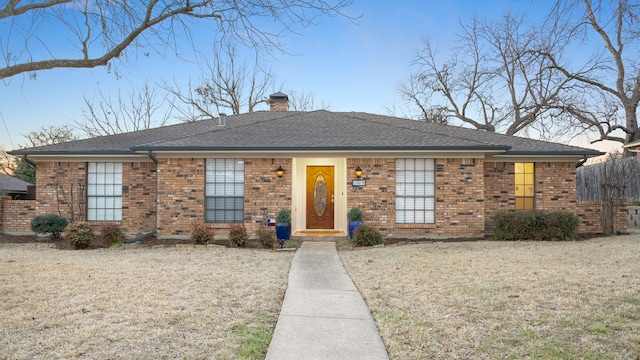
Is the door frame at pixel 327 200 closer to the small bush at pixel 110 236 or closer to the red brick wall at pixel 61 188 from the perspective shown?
the small bush at pixel 110 236

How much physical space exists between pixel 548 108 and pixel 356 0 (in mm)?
24711

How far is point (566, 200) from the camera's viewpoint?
13.6m

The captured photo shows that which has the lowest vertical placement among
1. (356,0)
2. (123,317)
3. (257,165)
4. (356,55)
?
(123,317)

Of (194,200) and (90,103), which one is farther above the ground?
(90,103)

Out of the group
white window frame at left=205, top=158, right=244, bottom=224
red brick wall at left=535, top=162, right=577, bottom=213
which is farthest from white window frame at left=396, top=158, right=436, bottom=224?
white window frame at left=205, top=158, right=244, bottom=224

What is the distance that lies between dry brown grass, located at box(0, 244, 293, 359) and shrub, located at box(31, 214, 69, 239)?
3.64 m

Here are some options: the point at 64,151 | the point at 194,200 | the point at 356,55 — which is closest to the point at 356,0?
the point at 194,200

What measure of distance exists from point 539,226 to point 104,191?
13018 mm

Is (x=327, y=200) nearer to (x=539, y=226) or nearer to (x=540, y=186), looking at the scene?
(x=539, y=226)

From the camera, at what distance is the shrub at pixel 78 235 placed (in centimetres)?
1103

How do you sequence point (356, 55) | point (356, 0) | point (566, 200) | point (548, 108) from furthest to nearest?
point (548, 108) → point (356, 55) → point (566, 200) → point (356, 0)

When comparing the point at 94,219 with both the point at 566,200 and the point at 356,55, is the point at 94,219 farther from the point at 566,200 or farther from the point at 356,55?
the point at 566,200

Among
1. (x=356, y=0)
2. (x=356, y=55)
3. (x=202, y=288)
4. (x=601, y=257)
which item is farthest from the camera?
(x=356, y=55)

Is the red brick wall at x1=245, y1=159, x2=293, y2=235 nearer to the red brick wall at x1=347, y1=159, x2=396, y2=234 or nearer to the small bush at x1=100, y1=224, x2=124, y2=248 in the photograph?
the red brick wall at x1=347, y1=159, x2=396, y2=234
